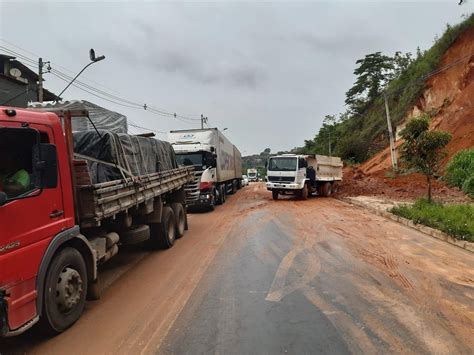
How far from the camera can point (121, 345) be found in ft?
13.9

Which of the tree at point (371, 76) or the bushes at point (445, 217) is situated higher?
the tree at point (371, 76)

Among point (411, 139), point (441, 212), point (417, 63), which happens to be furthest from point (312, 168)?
point (417, 63)

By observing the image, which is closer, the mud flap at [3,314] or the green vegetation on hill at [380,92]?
the mud flap at [3,314]

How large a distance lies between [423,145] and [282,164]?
8.83 metres

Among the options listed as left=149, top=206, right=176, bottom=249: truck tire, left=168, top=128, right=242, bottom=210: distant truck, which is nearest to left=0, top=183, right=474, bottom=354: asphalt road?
left=149, top=206, right=176, bottom=249: truck tire

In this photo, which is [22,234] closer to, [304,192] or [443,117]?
[304,192]

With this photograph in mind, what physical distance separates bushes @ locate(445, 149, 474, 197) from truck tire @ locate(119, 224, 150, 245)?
16.1 m

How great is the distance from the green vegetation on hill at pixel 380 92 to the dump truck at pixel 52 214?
29.3 meters

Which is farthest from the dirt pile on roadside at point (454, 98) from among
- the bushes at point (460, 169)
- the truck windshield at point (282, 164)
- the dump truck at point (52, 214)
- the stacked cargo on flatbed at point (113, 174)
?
the dump truck at point (52, 214)

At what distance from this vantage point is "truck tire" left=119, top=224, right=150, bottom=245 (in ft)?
23.7

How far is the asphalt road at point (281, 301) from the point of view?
4.23 m

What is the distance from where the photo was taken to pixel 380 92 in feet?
173

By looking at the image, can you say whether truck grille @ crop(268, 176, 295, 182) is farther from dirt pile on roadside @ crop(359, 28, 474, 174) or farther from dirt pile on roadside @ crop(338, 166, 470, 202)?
dirt pile on roadside @ crop(359, 28, 474, 174)

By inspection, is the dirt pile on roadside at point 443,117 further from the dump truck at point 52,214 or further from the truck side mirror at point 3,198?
the truck side mirror at point 3,198
